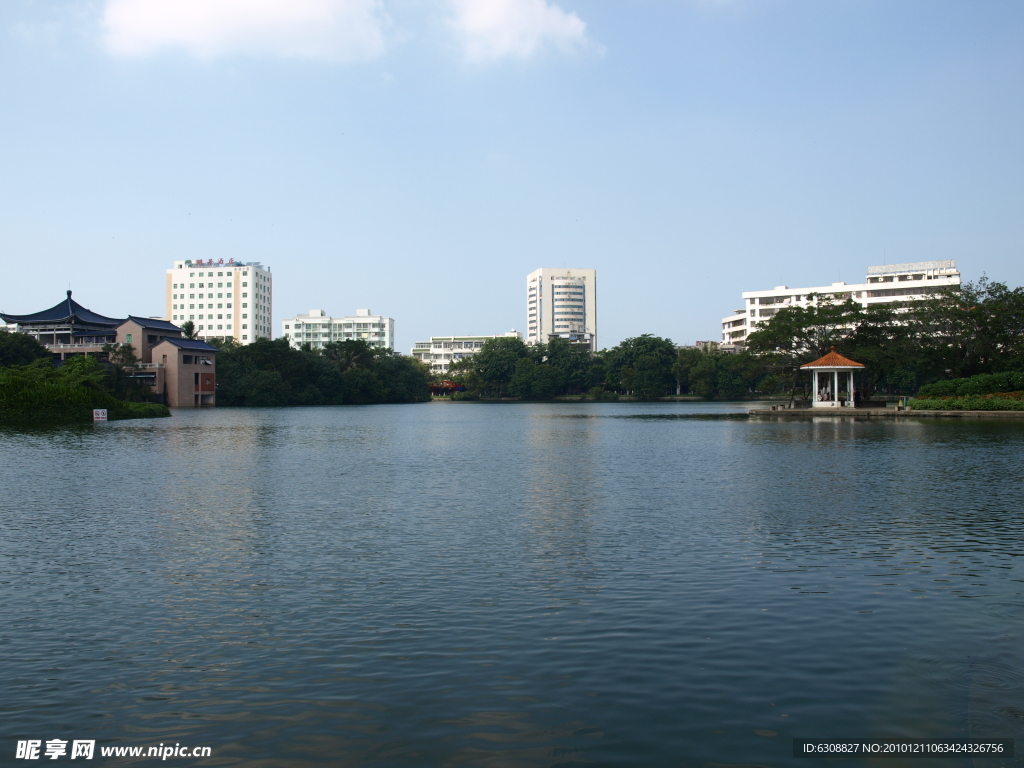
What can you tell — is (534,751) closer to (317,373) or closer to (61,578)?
(61,578)

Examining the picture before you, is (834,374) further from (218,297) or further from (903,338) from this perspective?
(218,297)

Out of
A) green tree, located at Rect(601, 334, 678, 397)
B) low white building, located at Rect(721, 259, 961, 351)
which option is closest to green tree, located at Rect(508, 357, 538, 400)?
green tree, located at Rect(601, 334, 678, 397)

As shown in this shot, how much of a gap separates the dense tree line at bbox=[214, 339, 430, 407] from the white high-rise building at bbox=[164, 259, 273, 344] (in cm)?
4925

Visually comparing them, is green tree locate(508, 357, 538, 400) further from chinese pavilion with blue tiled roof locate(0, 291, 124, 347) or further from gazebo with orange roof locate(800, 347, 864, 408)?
gazebo with orange roof locate(800, 347, 864, 408)

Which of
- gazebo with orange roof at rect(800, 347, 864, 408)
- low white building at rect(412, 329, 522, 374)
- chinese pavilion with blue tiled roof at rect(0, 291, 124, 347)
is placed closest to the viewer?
gazebo with orange roof at rect(800, 347, 864, 408)

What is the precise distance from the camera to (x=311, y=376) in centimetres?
10588

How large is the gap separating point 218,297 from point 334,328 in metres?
31.0

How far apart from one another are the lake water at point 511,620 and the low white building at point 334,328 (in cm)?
17525

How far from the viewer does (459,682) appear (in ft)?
21.8

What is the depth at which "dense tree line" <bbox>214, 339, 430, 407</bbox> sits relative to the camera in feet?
315

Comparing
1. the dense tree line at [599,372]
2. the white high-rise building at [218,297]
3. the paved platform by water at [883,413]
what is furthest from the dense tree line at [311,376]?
the paved platform by water at [883,413]

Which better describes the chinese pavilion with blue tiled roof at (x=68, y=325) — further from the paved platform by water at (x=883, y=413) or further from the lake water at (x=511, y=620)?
the lake water at (x=511, y=620)

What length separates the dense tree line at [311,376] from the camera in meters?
96.1

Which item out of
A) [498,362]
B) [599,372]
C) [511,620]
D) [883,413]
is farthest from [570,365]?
[511,620]
